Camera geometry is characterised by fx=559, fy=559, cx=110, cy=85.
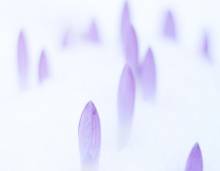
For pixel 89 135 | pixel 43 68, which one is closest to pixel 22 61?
pixel 43 68

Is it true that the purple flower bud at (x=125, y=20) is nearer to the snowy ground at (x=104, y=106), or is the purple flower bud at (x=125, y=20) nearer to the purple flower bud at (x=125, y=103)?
the snowy ground at (x=104, y=106)

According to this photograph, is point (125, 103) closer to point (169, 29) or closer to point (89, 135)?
point (89, 135)

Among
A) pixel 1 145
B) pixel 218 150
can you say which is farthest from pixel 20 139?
pixel 218 150

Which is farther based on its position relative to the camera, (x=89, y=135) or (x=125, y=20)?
(x=125, y=20)

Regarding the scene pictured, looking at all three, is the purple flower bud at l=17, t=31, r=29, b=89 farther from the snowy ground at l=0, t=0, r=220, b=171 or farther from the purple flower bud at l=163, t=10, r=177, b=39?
the purple flower bud at l=163, t=10, r=177, b=39

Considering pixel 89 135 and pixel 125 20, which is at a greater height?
pixel 125 20

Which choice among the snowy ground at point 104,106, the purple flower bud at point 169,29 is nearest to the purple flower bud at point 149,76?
the snowy ground at point 104,106
